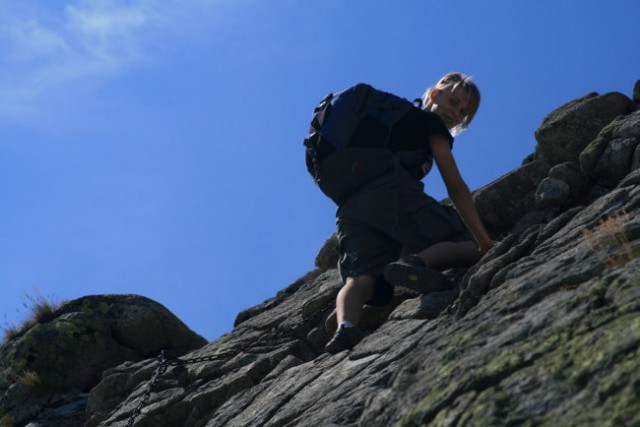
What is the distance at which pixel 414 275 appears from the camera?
831cm

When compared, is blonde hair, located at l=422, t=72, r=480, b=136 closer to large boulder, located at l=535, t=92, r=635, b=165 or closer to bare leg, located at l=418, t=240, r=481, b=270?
large boulder, located at l=535, t=92, r=635, b=165

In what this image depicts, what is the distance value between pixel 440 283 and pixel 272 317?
402 cm

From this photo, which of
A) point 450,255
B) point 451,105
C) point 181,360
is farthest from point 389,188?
point 181,360

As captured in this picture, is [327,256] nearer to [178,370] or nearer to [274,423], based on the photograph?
[178,370]

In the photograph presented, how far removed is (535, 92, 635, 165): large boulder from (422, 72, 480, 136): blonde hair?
116 cm

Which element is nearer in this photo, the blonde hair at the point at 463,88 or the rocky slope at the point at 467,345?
the rocky slope at the point at 467,345

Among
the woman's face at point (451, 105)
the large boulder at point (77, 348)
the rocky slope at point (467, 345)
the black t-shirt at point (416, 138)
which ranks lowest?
the rocky slope at point (467, 345)

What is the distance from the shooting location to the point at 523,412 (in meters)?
4.85

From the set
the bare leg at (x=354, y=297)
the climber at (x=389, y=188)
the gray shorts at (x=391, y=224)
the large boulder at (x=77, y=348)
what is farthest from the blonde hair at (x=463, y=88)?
the large boulder at (x=77, y=348)

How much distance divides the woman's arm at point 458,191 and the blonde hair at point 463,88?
639 mm

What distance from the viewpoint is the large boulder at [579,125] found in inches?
401

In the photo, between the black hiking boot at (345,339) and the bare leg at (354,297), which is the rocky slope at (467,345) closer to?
the black hiking boot at (345,339)

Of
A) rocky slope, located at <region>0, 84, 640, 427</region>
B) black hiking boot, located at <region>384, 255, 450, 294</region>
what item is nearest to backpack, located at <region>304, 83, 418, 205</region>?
black hiking boot, located at <region>384, 255, 450, 294</region>

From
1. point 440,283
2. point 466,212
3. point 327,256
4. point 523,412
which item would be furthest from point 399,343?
point 327,256
